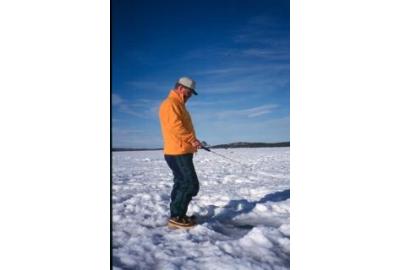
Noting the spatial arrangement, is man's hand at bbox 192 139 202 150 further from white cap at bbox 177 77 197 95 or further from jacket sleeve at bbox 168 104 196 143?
white cap at bbox 177 77 197 95

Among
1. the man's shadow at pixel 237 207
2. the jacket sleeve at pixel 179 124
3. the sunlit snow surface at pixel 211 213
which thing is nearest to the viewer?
the sunlit snow surface at pixel 211 213

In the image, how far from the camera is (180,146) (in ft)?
8.28

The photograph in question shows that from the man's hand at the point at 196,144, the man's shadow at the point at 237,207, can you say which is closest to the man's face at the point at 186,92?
the man's hand at the point at 196,144

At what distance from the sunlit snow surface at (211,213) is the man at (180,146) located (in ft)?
0.23

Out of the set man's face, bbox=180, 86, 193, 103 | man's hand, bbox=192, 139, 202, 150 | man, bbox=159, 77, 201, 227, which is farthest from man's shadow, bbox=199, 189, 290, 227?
man's face, bbox=180, 86, 193, 103

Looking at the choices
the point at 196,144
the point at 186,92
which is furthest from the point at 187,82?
the point at 196,144

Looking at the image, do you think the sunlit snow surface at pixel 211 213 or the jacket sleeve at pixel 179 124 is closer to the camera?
the sunlit snow surface at pixel 211 213

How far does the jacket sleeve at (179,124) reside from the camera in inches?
98.6

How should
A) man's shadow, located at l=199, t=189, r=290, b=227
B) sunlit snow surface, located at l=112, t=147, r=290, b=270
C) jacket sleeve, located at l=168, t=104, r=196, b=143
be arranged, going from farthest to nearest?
man's shadow, located at l=199, t=189, r=290, b=227
jacket sleeve, located at l=168, t=104, r=196, b=143
sunlit snow surface, located at l=112, t=147, r=290, b=270

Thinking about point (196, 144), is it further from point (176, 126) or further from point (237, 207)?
point (237, 207)

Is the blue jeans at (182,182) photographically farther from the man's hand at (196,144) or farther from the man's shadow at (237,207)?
the man's shadow at (237,207)

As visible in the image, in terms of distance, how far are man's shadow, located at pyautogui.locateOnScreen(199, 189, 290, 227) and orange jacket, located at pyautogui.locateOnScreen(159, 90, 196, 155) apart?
45cm

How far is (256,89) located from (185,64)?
47 centimetres

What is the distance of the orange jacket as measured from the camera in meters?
2.51
